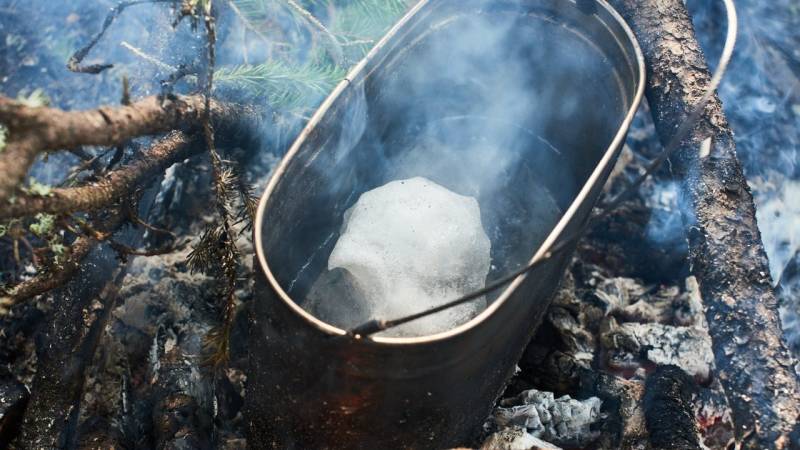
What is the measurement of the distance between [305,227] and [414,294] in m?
0.46

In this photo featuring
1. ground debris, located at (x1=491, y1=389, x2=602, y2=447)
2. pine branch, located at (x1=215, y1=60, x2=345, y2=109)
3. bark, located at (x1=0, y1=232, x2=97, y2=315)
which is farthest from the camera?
pine branch, located at (x1=215, y1=60, x2=345, y2=109)

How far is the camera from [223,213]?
1985 millimetres

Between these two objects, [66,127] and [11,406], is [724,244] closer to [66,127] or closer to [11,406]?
[66,127]

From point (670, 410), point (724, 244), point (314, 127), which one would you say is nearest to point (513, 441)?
point (670, 410)

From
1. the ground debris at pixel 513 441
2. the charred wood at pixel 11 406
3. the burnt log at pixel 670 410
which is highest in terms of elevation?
the burnt log at pixel 670 410

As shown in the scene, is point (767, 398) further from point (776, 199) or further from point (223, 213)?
point (223, 213)

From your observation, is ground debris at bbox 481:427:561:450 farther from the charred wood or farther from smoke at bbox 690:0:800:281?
the charred wood

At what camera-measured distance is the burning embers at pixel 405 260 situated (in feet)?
6.92

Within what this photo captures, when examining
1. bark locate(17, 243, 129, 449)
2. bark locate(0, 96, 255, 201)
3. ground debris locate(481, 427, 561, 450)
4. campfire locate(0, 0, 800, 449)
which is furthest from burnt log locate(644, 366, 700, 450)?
bark locate(17, 243, 129, 449)

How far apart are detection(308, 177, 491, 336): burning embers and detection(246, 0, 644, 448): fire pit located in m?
0.12

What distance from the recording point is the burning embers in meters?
2.11

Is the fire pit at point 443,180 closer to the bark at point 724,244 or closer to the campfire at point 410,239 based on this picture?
the campfire at point 410,239

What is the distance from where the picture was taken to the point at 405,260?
217 centimetres

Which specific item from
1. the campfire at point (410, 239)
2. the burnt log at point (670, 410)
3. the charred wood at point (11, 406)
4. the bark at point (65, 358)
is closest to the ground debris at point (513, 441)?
the campfire at point (410, 239)
